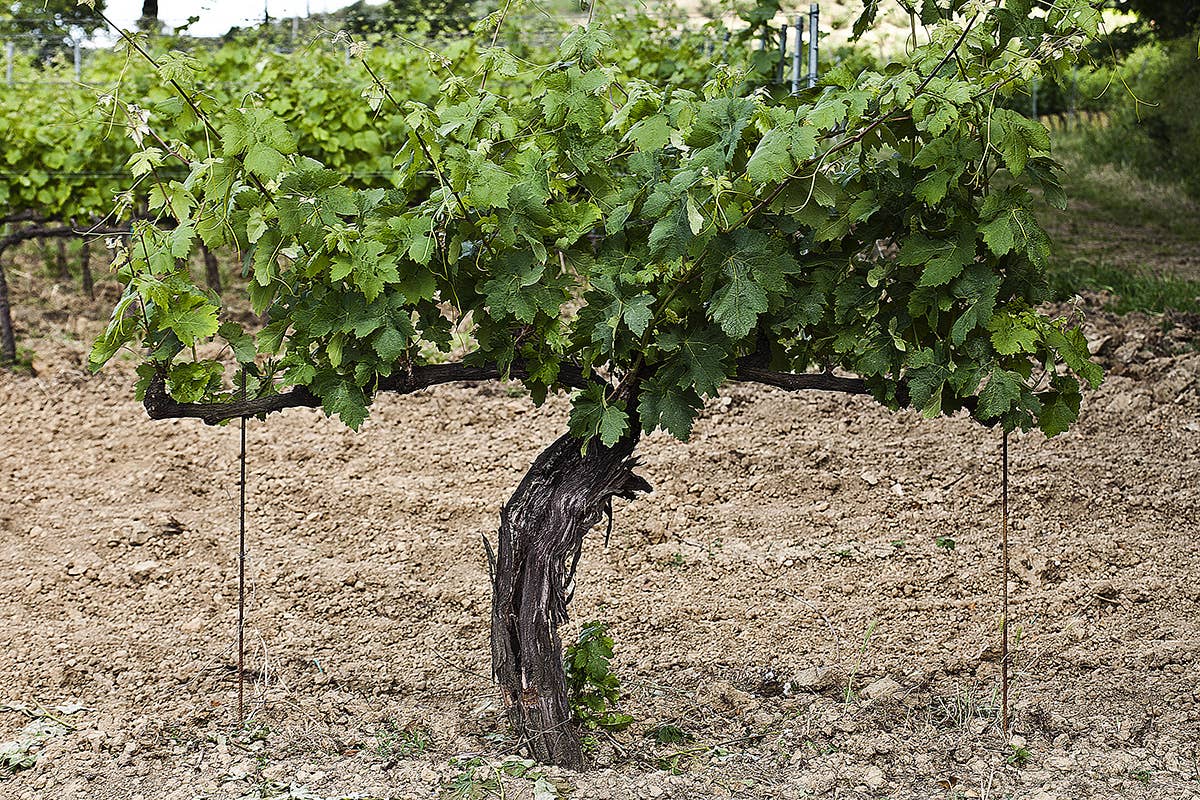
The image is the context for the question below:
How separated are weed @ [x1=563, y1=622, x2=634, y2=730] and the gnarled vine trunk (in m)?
0.13

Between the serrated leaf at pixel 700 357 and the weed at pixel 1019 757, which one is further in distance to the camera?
the weed at pixel 1019 757

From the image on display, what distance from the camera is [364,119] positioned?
6820mm

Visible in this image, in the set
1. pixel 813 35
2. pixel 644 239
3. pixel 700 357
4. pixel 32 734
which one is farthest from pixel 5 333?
pixel 700 357

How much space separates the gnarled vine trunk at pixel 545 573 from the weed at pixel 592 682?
13 centimetres

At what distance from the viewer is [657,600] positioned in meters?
3.92

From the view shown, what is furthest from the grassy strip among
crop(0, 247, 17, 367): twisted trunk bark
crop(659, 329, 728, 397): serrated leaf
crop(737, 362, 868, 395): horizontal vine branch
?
crop(0, 247, 17, 367): twisted trunk bark

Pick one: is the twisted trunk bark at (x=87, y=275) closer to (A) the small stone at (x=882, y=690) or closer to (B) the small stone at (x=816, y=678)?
(B) the small stone at (x=816, y=678)

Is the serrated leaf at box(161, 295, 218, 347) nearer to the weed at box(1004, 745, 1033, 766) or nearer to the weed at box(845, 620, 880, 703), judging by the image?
the weed at box(845, 620, 880, 703)

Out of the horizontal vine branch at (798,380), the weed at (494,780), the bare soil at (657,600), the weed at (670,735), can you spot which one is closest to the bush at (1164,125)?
the bare soil at (657,600)

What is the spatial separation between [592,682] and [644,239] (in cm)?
122

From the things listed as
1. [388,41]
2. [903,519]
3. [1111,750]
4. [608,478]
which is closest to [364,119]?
[388,41]

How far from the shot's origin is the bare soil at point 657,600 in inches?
116

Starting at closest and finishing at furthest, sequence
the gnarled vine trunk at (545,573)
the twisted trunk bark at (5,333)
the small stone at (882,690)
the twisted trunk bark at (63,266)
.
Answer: the gnarled vine trunk at (545,573) < the small stone at (882,690) < the twisted trunk bark at (5,333) < the twisted trunk bark at (63,266)

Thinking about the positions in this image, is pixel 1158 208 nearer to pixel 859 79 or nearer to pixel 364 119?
pixel 364 119
